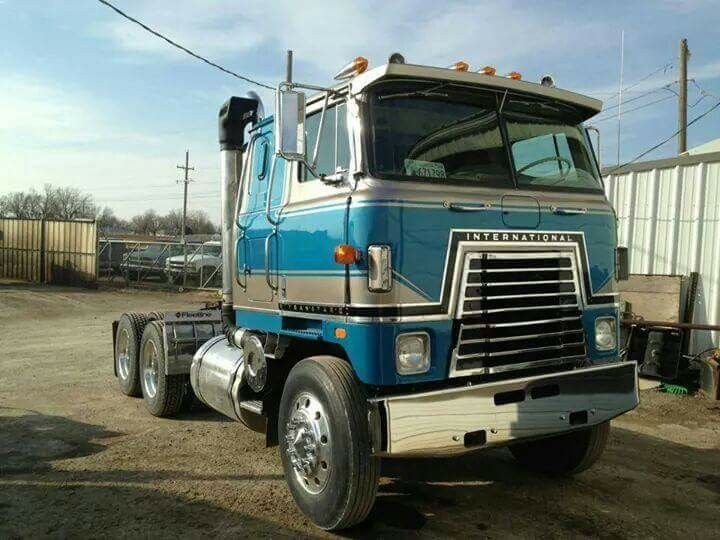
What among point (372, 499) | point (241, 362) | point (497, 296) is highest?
point (497, 296)

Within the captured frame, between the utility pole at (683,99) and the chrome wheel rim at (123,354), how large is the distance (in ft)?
52.5

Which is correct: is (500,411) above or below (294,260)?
below

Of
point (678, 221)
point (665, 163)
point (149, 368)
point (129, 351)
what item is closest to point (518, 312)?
point (149, 368)

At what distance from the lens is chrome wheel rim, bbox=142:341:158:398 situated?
7391mm

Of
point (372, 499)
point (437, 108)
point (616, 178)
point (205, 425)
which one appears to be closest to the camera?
point (372, 499)

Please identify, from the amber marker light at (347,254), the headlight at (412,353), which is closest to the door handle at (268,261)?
the amber marker light at (347,254)

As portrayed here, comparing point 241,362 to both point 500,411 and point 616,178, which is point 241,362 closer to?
point 500,411

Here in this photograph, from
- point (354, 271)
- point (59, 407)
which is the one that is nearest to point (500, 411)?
point (354, 271)

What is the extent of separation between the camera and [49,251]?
26.8 m

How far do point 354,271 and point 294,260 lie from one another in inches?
34.3

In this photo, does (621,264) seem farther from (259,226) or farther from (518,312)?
(259,226)

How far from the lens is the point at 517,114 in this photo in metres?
4.71

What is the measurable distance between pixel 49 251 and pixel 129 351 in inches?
843

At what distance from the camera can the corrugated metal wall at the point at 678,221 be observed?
366 inches
